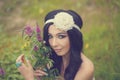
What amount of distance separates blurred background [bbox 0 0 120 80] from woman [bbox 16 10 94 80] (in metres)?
0.50

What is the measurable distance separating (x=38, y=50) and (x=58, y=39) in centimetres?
19

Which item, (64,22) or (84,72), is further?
(84,72)

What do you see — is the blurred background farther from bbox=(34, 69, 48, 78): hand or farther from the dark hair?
the dark hair

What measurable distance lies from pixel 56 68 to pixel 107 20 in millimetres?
2015

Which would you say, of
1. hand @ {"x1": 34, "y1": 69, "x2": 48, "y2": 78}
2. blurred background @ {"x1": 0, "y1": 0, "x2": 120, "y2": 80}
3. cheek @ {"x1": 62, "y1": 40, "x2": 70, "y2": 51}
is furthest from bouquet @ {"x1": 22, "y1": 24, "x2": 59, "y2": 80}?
blurred background @ {"x1": 0, "y1": 0, "x2": 120, "y2": 80}

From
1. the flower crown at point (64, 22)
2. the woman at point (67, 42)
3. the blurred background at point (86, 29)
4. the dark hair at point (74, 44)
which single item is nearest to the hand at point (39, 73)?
the woman at point (67, 42)

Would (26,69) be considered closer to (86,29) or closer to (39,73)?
(39,73)

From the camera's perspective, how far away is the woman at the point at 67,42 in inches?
128

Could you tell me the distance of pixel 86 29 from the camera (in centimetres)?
540

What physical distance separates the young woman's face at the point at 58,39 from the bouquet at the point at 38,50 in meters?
0.07

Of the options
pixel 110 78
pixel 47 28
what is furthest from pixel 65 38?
pixel 110 78

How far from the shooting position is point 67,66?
343cm

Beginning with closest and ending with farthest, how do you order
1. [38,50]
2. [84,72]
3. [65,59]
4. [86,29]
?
[38,50] < [84,72] < [65,59] < [86,29]

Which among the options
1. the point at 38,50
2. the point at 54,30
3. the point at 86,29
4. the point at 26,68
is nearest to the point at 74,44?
the point at 54,30
